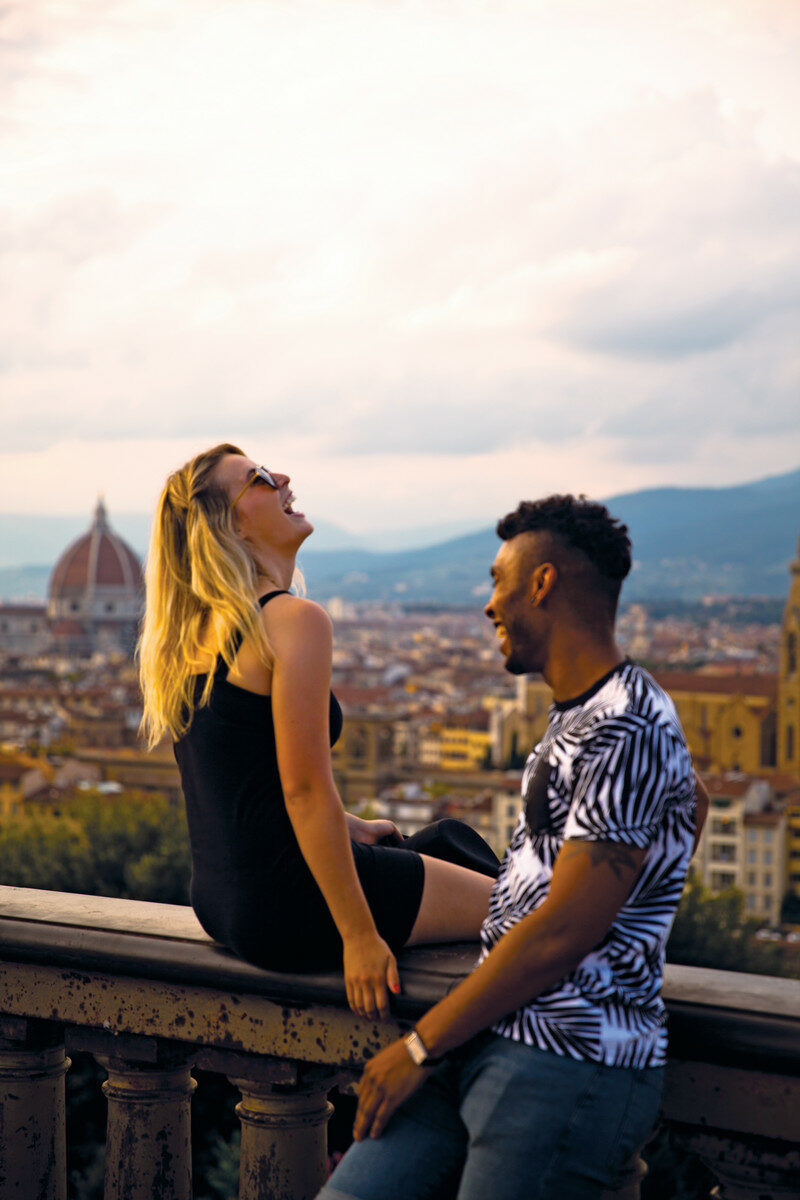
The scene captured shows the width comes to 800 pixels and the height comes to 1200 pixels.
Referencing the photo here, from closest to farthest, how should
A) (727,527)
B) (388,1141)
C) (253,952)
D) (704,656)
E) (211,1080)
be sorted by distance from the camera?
(388,1141)
(253,952)
(211,1080)
(704,656)
(727,527)

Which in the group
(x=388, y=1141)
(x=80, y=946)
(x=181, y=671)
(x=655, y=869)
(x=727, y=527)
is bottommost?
(x=388, y=1141)

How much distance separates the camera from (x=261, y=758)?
1.35 meters

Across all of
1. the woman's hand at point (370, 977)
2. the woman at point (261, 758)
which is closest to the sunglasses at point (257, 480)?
the woman at point (261, 758)

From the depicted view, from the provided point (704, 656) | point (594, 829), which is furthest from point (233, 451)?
point (704, 656)

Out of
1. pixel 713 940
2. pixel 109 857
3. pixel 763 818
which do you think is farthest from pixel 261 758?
pixel 763 818

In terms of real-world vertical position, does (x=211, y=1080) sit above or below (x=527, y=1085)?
below

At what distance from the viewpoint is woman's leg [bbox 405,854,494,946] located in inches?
54.6

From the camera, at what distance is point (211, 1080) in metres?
8.71

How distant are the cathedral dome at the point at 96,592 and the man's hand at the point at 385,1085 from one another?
280ft

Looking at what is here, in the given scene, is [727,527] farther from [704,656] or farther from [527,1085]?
[527,1085]

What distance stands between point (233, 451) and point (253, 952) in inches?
21.2

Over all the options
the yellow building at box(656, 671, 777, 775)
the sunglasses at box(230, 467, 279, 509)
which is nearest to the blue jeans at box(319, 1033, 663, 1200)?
the sunglasses at box(230, 467, 279, 509)

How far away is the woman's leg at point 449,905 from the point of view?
1.39 metres

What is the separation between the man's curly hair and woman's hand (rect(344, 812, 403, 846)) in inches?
19.5
